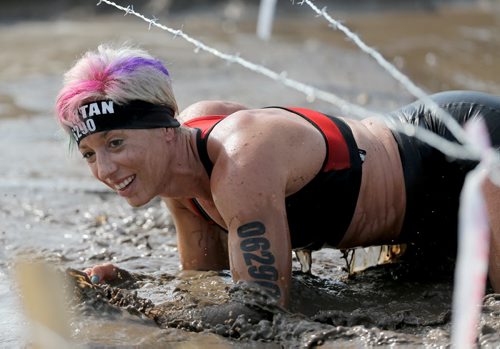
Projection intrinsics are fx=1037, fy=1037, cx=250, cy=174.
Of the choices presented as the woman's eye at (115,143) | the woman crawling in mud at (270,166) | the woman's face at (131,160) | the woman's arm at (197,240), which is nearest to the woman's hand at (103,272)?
the woman crawling in mud at (270,166)

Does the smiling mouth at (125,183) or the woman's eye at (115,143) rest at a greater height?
the woman's eye at (115,143)

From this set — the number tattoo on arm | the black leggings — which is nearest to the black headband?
the number tattoo on arm

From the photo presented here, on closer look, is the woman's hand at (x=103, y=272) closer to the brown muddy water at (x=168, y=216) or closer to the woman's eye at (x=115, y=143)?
the brown muddy water at (x=168, y=216)

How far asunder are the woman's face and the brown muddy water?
0.41 m

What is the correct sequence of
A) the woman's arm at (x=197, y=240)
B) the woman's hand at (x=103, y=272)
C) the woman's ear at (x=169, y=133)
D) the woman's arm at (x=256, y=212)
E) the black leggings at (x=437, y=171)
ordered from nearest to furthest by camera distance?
1. the woman's arm at (x=256, y=212)
2. the woman's ear at (x=169, y=133)
3. the black leggings at (x=437, y=171)
4. the woman's hand at (x=103, y=272)
5. the woman's arm at (x=197, y=240)

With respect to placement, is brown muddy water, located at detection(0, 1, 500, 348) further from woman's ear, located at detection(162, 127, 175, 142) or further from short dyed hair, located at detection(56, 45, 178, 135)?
woman's ear, located at detection(162, 127, 175, 142)

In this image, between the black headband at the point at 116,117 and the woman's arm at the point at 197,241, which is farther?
the woman's arm at the point at 197,241

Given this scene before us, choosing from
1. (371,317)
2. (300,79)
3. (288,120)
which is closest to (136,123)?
(288,120)

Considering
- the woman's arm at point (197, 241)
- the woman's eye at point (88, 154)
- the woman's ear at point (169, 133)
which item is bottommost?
the woman's arm at point (197, 241)

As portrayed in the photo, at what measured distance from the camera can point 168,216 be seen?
604cm

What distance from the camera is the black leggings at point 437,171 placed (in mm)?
4328

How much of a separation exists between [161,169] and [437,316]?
1238 millimetres

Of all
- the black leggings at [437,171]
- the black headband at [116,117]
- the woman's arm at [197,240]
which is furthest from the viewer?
the woman's arm at [197,240]

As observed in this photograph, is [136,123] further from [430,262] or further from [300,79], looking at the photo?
[300,79]
